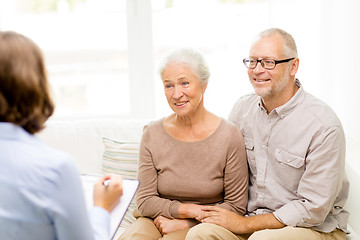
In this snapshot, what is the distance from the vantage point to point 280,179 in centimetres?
197

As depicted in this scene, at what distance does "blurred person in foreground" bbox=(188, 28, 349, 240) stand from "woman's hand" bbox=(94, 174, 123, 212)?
590mm

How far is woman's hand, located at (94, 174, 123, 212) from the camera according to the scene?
125 centimetres

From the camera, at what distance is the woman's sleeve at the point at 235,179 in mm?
2006

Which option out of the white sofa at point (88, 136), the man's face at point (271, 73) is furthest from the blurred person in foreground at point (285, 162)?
the white sofa at point (88, 136)

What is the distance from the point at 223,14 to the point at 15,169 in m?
2.36

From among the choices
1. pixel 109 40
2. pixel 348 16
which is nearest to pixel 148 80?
pixel 109 40

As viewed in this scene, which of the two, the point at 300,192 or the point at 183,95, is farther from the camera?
the point at 183,95

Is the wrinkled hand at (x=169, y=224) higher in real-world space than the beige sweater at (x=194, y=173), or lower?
lower

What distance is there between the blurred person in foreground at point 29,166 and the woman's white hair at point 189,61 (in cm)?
104

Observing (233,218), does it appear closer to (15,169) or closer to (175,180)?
(175,180)

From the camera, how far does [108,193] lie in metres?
1.27

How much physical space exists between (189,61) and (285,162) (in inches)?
23.7

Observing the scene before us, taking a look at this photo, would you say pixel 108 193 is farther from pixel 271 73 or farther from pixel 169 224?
pixel 271 73

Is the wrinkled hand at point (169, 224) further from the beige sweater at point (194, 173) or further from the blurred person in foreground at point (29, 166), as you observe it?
the blurred person in foreground at point (29, 166)
